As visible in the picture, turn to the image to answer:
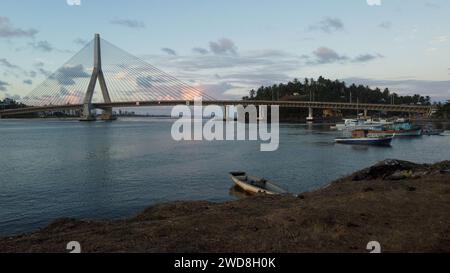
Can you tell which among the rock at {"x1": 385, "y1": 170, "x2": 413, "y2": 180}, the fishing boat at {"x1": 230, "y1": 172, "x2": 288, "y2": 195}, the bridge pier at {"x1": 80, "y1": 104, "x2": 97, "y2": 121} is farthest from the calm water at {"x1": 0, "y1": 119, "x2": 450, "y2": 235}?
the bridge pier at {"x1": 80, "y1": 104, "x2": 97, "y2": 121}

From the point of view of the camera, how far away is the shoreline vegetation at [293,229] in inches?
341

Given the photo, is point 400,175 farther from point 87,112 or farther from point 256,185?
point 87,112

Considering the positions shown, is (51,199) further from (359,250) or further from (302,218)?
(359,250)

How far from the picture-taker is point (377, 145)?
5884cm

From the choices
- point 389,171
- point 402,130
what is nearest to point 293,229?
point 389,171

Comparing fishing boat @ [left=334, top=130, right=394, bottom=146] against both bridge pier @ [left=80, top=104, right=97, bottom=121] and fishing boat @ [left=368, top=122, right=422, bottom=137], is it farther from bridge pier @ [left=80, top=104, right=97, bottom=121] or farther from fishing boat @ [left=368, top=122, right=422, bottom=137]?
bridge pier @ [left=80, top=104, right=97, bottom=121]

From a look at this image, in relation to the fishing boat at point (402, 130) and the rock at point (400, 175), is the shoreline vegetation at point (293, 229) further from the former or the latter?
the fishing boat at point (402, 130)

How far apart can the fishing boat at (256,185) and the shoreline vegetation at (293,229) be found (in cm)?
770

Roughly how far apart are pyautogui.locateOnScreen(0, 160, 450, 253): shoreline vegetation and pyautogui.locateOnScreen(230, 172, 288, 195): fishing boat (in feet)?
25.3

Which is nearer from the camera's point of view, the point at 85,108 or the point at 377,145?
the point at 377,145

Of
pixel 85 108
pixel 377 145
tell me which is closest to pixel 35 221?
pixel 377 145

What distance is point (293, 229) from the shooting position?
9930 mm

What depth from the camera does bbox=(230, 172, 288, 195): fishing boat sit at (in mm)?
22369
